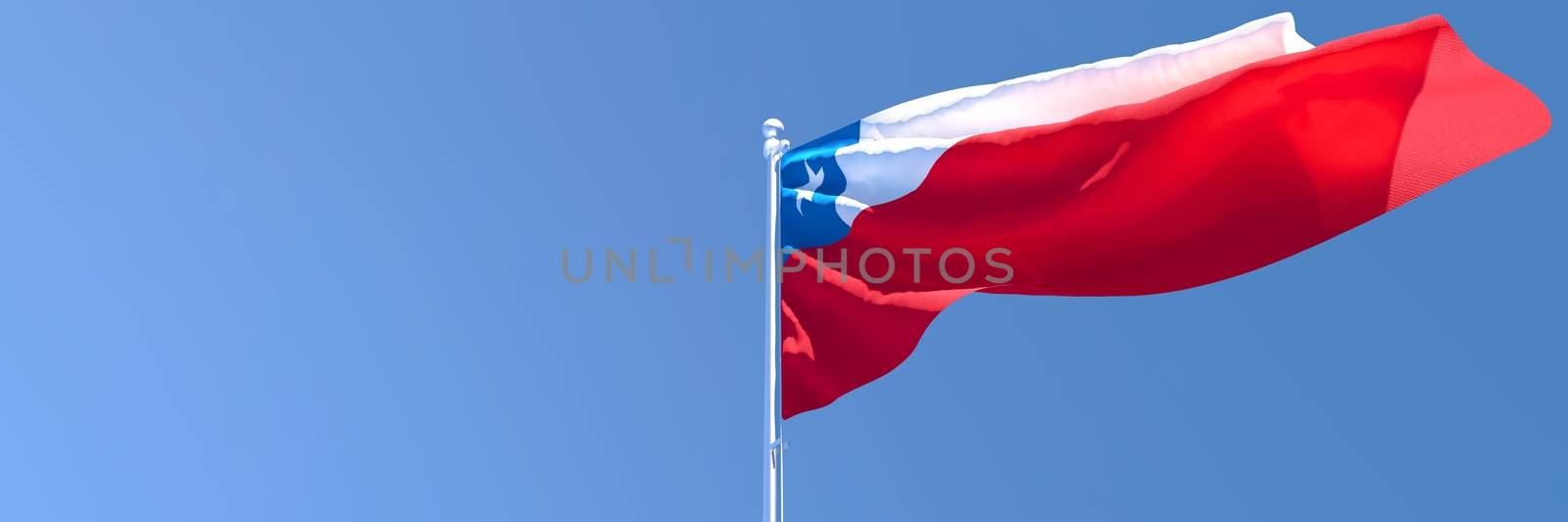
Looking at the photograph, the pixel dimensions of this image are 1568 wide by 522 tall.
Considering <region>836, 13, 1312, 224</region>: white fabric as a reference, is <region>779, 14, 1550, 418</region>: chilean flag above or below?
below

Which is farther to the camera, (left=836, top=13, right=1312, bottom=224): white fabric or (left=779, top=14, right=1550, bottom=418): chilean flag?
(left=836, top=13, right=1312, bottom=224): white fabric

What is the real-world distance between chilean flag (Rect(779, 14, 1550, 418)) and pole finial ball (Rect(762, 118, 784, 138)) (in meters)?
0.18

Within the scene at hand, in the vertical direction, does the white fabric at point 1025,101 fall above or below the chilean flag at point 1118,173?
above

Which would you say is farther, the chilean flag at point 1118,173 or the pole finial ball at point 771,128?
the pole finial ball at point 771,128

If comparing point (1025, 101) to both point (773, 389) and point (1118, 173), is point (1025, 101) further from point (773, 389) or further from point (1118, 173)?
point (773, 389)

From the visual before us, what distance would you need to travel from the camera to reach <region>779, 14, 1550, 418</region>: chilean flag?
5035 millimetres

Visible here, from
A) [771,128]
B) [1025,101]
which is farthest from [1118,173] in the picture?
[771,128]

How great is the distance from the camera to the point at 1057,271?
18.9 ft

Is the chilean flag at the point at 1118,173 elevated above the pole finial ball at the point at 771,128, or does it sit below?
below

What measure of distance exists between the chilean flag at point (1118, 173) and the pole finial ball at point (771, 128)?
0.60ft

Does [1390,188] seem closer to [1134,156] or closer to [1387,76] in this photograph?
[1387,76]

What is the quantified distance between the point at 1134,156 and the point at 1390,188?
3.51 ft

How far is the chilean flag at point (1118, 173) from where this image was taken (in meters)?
5.04

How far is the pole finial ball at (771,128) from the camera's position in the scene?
6223 mm
